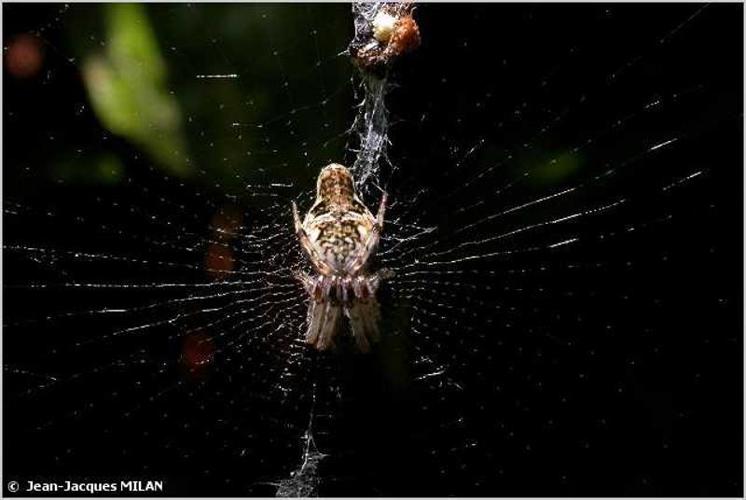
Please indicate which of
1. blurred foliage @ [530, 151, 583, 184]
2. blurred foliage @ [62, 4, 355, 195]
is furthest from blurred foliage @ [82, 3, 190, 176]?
blurred foliage @ [530, 151, 583, 184]

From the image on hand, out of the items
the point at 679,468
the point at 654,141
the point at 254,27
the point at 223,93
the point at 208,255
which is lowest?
the point at 679,468

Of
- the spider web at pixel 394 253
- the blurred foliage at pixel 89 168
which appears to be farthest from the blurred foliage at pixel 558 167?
the blurred foliage at pixel 89 168

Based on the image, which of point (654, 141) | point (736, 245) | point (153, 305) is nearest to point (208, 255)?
point (153, 305)

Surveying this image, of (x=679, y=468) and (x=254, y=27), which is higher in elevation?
(x=254, y=27)

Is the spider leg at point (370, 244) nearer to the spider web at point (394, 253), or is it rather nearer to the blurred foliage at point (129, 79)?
the spider web at point (394, 253)

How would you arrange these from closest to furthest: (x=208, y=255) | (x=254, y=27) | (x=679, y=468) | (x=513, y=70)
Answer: (x=254, y=27) < (x=513, y=70) < (x=208, y=255) < (x=679, y=468)

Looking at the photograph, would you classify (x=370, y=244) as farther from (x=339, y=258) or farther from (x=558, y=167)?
(x=558, y=167)

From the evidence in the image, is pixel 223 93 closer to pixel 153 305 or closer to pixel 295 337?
pixel 153 305

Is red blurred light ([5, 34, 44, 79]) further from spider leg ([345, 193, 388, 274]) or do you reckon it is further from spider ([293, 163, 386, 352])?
spider leg ([345, 193, 388, 274])

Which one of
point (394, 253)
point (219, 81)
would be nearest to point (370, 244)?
point (394, 253)
